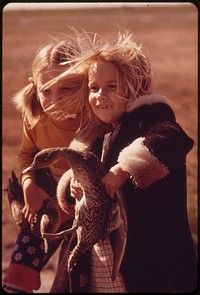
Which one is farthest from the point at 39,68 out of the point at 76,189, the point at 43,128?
the point at 76,189

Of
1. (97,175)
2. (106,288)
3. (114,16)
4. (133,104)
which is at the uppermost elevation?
(114,16)

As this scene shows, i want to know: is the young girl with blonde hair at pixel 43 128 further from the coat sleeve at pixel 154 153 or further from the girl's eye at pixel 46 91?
the coat sleeve at pixel 154 153

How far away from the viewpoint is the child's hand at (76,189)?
214 centimetres

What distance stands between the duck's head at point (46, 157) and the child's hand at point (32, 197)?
0.13 m

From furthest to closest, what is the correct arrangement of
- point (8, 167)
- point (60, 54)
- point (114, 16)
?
point (8, 167)
point (114, 16)
point (60, 54)

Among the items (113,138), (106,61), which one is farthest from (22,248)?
(106,61)

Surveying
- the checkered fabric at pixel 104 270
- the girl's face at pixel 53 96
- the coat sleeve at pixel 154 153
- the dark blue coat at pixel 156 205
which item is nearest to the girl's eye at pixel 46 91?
the girl's face at pixel 53 96

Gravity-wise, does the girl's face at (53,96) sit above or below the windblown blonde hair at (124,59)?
below

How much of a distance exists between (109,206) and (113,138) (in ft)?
0.62

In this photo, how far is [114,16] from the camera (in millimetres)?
2393

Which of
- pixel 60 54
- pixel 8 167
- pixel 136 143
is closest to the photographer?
pixel 136 143

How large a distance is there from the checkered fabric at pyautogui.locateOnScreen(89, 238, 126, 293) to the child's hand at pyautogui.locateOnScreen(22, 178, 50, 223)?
0.23 m

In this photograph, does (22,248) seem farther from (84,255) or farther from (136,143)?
(136,143)

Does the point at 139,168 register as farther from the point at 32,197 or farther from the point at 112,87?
the point at 32,197
